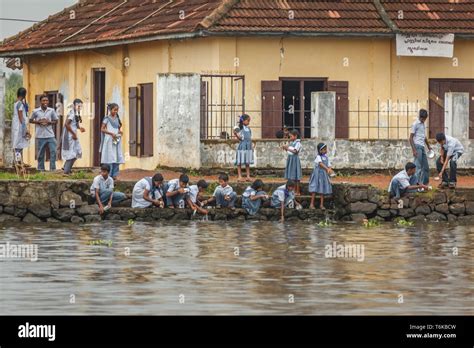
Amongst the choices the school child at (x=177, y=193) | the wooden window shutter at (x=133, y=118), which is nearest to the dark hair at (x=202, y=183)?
the school child at (x=177, y=193)

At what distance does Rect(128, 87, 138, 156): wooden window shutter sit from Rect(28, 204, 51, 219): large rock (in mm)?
8155

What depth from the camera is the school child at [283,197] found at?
94.9 ft

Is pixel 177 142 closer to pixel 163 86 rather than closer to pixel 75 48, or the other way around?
pixel 163 86

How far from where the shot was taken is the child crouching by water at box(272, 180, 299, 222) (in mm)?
28922

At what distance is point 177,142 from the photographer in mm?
32531

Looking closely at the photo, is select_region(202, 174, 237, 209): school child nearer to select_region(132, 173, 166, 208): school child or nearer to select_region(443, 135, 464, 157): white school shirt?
select_region(132, 173, 166, 208): school child

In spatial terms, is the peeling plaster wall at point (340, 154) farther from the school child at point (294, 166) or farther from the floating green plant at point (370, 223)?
the floating green plant at point (370, 223)

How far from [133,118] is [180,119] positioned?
4.75 metres

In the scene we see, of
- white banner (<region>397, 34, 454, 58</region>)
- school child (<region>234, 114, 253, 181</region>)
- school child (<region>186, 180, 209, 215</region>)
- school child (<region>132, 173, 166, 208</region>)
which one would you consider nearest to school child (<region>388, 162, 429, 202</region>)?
school child (<region>234, 114, 253, 181</region>)

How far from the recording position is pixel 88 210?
1126 inches

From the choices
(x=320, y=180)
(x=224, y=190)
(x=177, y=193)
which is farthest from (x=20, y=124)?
(x=320, y=180)

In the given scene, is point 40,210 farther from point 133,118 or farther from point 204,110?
point 133,118
